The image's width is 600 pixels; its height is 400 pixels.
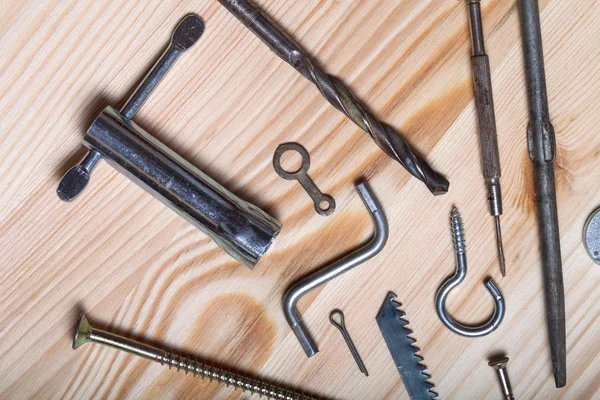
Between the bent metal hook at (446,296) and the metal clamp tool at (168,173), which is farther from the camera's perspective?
the bent metal hook at (446,296)

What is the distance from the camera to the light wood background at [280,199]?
90cm

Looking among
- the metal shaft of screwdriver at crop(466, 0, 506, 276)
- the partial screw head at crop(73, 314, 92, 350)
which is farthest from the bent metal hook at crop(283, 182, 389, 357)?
the partial screw head at crop(73, 314, 92, 350)

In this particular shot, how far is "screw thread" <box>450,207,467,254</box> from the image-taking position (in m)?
0.94

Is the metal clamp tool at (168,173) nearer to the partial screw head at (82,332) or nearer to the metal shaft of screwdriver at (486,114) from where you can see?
the partial screw head at (82,332)

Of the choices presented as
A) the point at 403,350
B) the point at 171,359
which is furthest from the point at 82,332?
the point at 403,350

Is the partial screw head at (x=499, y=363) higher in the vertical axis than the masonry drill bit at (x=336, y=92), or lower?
lower

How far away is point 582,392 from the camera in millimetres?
1009

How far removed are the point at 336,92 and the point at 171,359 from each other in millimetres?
481

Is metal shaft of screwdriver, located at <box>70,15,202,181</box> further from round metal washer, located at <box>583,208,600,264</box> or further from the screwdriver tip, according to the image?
round metal washer, located at <box>583,208,600,264</box>

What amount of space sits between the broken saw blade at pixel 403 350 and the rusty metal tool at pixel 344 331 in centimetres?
5

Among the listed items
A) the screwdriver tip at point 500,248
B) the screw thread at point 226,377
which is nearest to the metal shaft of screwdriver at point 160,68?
the screw thread at point 226,377

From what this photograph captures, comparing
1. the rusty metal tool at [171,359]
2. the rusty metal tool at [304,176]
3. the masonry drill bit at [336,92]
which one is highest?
the masonry drill bit at [336,92]

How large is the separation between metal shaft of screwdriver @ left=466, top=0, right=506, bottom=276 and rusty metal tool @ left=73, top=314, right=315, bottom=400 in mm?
446

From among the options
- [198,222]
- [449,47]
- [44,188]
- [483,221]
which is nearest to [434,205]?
[483,221]
